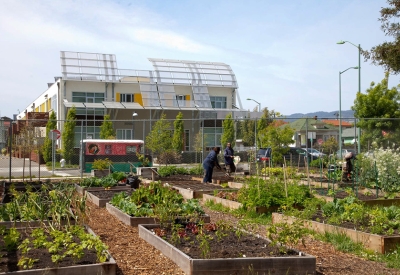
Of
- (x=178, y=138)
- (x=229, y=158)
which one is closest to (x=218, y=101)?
(x=178, y=138)

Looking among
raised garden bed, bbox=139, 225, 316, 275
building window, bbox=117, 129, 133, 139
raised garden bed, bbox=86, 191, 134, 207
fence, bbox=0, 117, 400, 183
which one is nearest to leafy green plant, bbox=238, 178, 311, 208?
raised garden bed, bbox=86, 191, 134, 207

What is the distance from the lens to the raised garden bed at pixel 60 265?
5.88 metres

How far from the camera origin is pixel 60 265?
617 centimetres

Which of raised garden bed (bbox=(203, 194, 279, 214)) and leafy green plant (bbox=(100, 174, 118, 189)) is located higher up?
leafy green plant (bbox=(100, 174, 118, 189))

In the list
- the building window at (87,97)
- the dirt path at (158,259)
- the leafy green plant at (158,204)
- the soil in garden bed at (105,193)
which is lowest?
the dirt path at (158,259)

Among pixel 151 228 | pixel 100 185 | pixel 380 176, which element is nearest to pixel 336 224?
pixel 151 228

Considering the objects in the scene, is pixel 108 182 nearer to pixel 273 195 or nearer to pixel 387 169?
pixel 273 195

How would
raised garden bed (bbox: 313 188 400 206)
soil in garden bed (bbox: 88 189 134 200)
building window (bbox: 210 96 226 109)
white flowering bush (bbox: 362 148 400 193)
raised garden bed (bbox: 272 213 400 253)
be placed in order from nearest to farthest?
raised garden bed (bbox: 272 213 400 253)
raised garden bed (bbox: 313 188 400 206)
soil in garden bed (bbox: 88 189 134 200)
white flowering bush (bbox: 362 148 400 193)
building window (bbox: 210 96 226 109)

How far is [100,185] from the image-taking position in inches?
646

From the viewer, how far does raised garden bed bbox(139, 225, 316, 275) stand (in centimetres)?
628

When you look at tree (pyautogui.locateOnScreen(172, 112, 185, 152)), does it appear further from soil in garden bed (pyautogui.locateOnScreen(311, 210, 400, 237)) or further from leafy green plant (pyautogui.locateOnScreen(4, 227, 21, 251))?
leafy green plant (pyautogui.locateOnScreen(4, 227, 21, 251))

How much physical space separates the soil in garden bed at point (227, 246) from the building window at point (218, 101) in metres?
44.3

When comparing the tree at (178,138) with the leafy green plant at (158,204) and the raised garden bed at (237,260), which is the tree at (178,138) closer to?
the leafy green plant at (158,204)

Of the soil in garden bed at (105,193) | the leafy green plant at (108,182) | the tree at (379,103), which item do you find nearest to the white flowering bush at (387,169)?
the soil in garden bed at (105,193)
